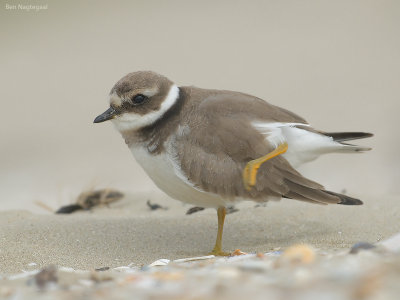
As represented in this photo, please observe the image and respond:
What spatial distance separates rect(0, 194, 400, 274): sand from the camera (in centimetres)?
434

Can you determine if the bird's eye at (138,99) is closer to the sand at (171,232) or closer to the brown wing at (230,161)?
the brown wing at (230,161)

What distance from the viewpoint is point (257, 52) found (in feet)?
42.5

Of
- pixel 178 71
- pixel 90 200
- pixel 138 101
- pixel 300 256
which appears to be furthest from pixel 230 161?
pixel 178 71

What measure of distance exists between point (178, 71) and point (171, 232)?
7.22 meters

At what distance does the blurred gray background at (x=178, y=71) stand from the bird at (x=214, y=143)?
167cm

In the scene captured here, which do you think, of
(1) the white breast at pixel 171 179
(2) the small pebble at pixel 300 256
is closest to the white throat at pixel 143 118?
(1) the white breast at pixel 171 179

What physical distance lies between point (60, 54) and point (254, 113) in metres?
9.34

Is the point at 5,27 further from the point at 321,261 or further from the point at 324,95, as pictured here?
the point at 321,261

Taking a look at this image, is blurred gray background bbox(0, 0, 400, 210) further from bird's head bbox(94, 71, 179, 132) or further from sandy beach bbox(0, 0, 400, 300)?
bird's head bbox(94, 71, 179, 132)

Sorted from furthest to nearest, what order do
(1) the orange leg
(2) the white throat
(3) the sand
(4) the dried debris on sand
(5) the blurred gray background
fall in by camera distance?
(5) the blurred gray background < (4) the dried debris on sand < (2) the white throat < (3) the sand < (1) the orange leg

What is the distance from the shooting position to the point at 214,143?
427 cm

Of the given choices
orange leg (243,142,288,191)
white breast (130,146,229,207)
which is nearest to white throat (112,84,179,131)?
white breast (130,146,229,207)

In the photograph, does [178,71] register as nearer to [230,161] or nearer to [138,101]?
[138,101]

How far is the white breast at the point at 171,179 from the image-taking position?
4.28 m
